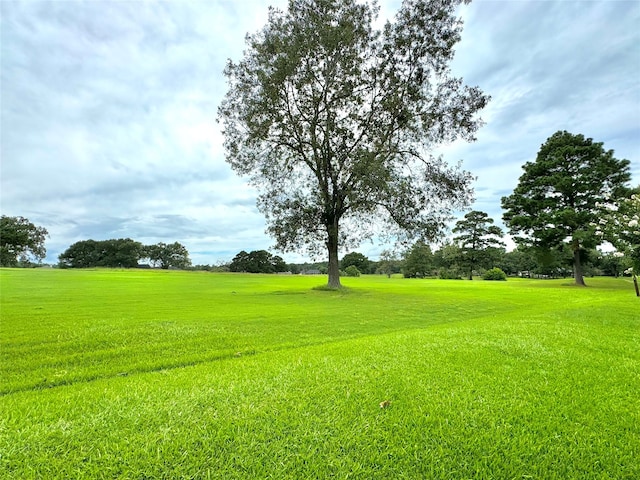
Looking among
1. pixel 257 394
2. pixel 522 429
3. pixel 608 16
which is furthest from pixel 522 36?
pixel 257 394

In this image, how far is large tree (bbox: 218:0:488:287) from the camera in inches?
737

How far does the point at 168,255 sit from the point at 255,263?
108 ft

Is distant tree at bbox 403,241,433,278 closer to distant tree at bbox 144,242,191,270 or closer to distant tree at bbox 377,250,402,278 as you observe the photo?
distant tree at bbox 377,250,402,278

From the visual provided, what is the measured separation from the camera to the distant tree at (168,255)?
304ft

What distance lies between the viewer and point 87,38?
36.7 feet

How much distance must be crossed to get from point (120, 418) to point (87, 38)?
14028mm

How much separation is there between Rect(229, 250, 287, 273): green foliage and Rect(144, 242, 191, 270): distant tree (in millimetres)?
21416

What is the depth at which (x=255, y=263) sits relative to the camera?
3177 inches

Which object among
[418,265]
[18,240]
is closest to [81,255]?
[18,240]

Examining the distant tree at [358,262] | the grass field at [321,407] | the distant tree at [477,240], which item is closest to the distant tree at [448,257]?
the distant tree at [477,240]

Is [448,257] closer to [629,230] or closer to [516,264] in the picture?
[516,264]

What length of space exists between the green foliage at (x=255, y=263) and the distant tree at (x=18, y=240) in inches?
1573

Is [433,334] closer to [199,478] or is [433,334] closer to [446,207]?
[199,478]

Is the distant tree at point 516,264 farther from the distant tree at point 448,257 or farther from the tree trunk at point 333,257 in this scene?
the tree trunk at point 333,257
